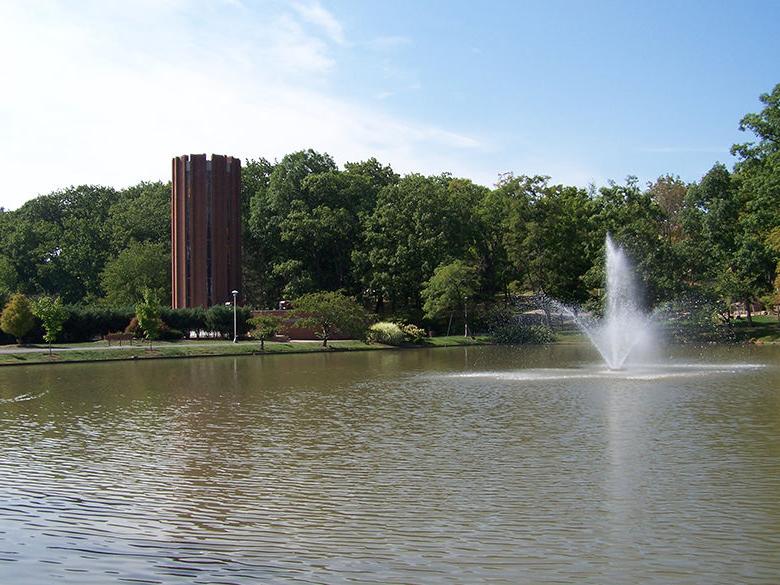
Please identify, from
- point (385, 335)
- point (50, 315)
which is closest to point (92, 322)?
point (50, 315)

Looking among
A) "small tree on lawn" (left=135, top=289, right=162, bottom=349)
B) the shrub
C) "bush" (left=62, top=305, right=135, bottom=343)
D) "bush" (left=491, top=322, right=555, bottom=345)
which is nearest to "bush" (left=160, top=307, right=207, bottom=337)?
"bush" (left=62, top=305, right=135, bottom=343)

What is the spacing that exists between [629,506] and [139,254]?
65.3 m

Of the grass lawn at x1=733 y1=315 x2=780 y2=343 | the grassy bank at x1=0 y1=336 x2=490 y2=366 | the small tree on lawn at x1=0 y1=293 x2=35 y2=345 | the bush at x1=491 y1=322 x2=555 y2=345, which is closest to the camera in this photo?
the grassy bank at x1=0 y1=336 x2=490 y2=366

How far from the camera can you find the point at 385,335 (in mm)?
54812

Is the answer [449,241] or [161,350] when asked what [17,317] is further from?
[449,241]

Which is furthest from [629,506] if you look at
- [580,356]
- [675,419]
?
[580,356]

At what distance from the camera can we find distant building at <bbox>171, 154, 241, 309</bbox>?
64.2 m

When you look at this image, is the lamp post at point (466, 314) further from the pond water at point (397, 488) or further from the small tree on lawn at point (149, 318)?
the pond water at point (397, 488)

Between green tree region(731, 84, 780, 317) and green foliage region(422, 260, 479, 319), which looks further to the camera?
green foliage region(422, 260, 479, 319)

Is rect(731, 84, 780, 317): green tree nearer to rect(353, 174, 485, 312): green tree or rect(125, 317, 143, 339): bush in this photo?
rect(353, 174, 485, 312): green tree

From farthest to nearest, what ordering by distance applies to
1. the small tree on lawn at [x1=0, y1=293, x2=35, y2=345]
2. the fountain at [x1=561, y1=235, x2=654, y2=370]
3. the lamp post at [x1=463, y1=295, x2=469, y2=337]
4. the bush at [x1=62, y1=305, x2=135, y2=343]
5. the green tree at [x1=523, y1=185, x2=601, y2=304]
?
the green tree at [x1=523, y1=185, x2=601, y2=304], the lamp post at [x1=463, y1=295, x2=469, y2=337], the fountain at [x1=561, y1=235, x2=654, y2=370], the bush at [x1=62, y1=305, x2=135, y2=343], the small tree on lawn at [x1=0, y1=293, x2=35, y2=345]

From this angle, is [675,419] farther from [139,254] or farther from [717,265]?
[139,254]

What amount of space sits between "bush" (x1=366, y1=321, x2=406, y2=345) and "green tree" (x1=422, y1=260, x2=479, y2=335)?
196 inches

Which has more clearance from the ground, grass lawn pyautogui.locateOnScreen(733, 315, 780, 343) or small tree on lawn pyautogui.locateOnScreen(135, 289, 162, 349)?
small tree on lawn pyautogui.locateOnScreen(135, 289, 162, 349)
